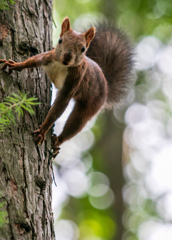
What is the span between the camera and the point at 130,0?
7.76m

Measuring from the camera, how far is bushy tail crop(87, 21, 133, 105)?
12.7 feet

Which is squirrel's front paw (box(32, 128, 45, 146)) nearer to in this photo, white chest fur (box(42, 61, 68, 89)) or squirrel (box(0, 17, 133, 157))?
squirrel (box(0, 17, 133, 157))

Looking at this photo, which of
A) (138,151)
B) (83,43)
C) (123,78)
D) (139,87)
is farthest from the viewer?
(138,151)

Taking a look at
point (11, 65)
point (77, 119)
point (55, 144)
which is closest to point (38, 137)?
point (11, 65)

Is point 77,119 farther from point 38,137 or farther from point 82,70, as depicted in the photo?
point 38,137

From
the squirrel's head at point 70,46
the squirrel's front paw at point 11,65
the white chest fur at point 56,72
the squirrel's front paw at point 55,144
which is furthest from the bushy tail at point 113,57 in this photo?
the squirrel's front paw at point 11,65

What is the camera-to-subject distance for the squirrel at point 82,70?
2.66 metres

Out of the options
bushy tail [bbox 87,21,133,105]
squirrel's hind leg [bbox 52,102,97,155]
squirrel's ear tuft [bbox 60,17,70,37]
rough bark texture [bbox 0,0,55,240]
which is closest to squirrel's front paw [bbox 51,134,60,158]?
squirrel's hind leg [bbox 52,102,97,155]

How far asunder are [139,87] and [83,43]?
5658mm

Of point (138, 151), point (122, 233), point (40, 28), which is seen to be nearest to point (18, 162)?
point (40, 28)

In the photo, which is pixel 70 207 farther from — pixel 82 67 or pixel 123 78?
pixel 82 67

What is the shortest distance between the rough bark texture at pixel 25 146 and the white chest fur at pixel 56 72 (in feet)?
0.35

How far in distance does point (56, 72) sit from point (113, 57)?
1358mm

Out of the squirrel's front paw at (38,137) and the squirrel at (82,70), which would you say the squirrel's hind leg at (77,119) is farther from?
the squirrel's front paw at (38,137)
